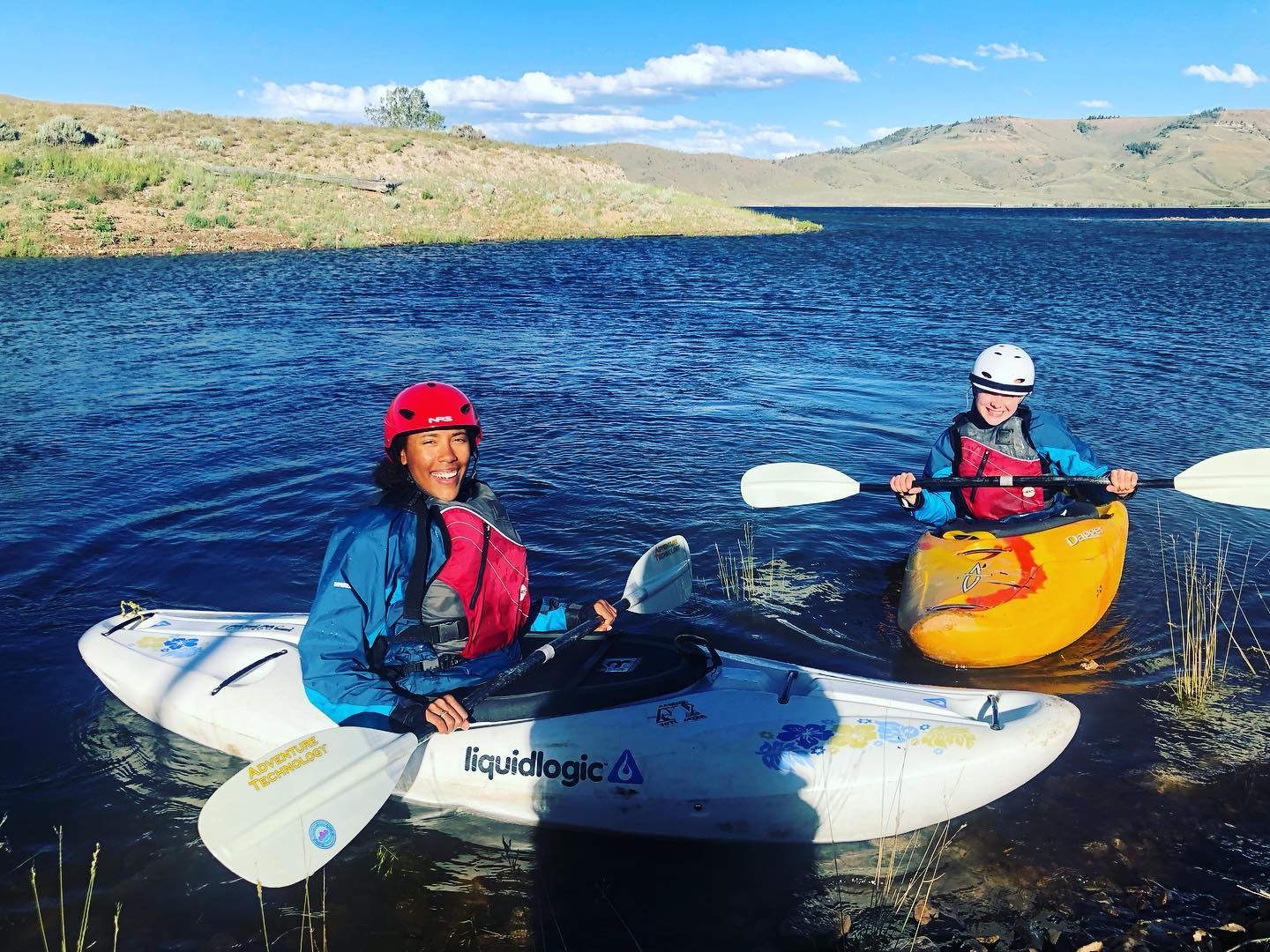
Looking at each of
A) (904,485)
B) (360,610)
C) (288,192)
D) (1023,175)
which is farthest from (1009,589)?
(1023,175)

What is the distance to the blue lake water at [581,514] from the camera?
3.80 metres

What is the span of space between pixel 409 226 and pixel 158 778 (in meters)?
34.7

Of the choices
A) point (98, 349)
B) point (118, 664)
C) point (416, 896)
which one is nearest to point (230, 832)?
point (416, 896)

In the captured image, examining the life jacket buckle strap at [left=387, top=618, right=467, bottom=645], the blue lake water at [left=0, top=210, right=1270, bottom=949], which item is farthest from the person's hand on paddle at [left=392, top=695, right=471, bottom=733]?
the blue lake water at [left=0, top=210, right=1270, bottom=949]

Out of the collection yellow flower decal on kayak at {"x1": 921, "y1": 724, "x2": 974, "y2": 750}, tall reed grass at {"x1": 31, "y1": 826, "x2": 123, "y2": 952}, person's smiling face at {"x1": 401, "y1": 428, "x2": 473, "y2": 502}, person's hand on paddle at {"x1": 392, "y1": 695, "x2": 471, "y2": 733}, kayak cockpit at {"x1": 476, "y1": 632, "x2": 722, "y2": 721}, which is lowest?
tall reed grass at {"x1": 31, "y1": 826, "x2": 123, "y2": 952}

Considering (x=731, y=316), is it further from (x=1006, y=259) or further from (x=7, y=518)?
(x=1006, y=259)

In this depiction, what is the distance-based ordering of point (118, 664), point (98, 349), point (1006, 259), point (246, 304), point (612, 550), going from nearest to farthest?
point (118, 664) → point (612, 550) → point (98, 349) → point (246, 304) → point (1006, 259)

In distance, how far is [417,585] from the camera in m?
3.74

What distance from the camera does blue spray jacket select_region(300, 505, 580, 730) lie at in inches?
140

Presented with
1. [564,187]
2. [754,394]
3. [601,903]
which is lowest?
[601,903]

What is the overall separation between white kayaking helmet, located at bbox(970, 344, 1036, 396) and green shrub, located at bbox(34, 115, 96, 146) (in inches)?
1705

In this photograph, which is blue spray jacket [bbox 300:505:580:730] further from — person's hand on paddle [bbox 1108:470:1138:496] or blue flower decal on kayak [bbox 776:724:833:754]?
person's hand on paddle [bbox 1108:470:1138:496]

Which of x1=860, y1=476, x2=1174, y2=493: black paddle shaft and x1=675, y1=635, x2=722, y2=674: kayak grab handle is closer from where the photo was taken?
x1=675, y1=635, x2=722, y2=674: kayak grab handle

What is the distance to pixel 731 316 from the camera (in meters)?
19.8
